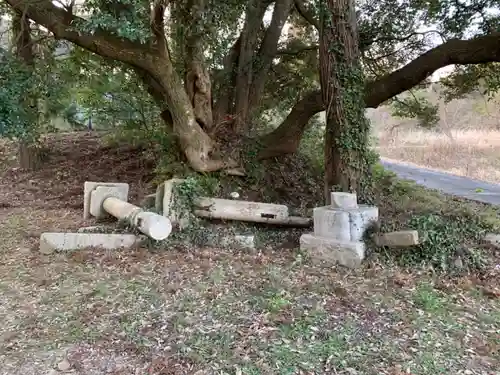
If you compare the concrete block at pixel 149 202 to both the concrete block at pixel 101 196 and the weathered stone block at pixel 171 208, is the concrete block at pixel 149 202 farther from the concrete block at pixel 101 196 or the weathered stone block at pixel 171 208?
the weathered stone block at pixel 171 208

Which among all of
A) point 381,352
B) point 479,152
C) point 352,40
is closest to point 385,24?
point 352,40

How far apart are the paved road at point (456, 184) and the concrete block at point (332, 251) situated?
232 inches

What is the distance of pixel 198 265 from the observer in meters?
4.57

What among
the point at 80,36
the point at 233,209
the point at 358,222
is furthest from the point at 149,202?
the point at 358,222

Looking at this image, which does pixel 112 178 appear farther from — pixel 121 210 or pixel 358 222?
pixel 358 222

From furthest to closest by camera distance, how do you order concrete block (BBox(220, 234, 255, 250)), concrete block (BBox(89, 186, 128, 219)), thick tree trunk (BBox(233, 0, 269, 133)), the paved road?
1. the paved road
2. thick tree trunk (BBox(233, 0, 269, 133))
3. concrete block (BBox(89, 186, 128, 219))
4. concrete block (BBox(220, 234, 255, 250))

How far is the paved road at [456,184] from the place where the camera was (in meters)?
9.93

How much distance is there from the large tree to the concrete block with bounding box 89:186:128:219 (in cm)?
104

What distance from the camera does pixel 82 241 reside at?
4.99 meters

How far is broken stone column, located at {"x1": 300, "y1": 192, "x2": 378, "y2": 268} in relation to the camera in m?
4.51

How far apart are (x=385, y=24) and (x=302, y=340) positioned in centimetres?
537

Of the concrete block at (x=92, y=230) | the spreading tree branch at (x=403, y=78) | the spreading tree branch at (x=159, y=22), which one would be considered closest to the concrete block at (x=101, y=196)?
the concrete block at (x=92, y=230)

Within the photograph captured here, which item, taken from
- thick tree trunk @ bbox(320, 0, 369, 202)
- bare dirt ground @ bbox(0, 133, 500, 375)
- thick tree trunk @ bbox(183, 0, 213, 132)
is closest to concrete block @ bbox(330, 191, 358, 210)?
thick tree trunk @ bbox(320, 0, 369, 202)

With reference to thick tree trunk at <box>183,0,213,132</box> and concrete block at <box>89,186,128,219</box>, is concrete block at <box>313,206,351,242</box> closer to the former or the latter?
thick tree trunk at <box>183,0,213,132</box>
